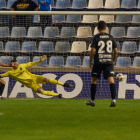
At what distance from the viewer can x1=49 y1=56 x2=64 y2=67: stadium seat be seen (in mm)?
11578

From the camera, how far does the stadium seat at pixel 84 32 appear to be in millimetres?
11922

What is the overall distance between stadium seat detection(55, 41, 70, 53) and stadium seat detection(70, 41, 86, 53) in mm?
176

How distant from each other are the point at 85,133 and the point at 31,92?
680 centimetres

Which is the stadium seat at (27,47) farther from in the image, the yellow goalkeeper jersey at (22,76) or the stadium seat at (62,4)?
the stadium seat at (62,4)

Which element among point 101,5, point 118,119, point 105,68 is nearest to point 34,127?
point 118,119

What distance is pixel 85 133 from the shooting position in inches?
182

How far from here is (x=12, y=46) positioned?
12148 millimetres

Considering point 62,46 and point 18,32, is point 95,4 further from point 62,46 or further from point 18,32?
point 18,32

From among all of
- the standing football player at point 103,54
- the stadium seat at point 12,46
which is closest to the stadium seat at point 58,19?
the stadium seat at point 12,46

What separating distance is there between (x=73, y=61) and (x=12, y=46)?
2.23 metres

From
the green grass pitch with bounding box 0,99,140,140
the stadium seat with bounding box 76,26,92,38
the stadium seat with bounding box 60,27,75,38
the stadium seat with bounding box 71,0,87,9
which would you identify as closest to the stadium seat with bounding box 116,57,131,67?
the stadium seat with bounding box 76,26,92,38

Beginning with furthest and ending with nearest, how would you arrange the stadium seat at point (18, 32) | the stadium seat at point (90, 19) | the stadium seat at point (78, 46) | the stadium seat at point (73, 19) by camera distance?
1. the stadium seat at point (73, 19)
2. the stadium seat at point (90, 19)
3. the stadium seat at point (18, 32)
4. the stadium seat at point (78, 46)

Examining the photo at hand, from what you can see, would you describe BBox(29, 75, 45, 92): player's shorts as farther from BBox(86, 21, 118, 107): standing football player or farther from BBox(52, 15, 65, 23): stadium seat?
BBox(52, 15, 65, 23): stadium seat

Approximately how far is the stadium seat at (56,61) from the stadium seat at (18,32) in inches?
56.9
